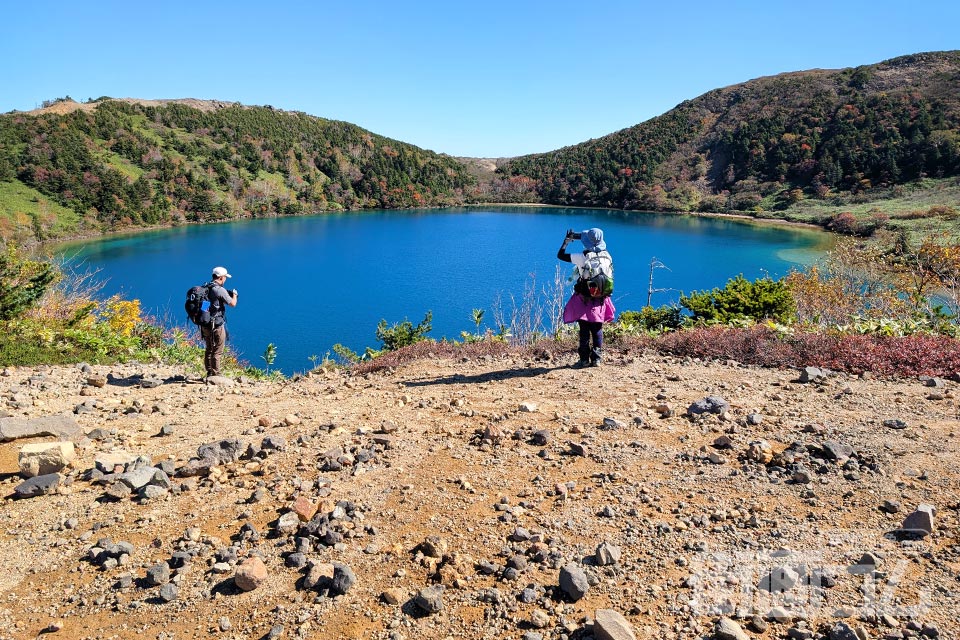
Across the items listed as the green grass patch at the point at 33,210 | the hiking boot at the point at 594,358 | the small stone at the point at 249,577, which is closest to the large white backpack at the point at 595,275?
the hiking boot at the point at 594,358

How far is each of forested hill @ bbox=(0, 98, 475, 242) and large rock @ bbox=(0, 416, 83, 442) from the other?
5091 centimetres

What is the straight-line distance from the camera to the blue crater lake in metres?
34.9

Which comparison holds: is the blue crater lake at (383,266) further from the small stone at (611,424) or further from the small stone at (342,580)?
the small stone at (342,580)

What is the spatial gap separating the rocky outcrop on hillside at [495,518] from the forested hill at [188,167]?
2081 inches

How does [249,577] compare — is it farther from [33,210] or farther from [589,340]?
[33,210]

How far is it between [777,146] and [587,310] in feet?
418

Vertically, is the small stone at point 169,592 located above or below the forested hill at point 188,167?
below

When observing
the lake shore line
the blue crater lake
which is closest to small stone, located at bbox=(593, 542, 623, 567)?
the blue crater lake

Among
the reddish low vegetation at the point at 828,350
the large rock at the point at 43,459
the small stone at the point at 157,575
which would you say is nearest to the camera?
the small stone at the point at 157,575

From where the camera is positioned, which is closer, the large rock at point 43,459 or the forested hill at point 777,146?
the large rock at point 43,459

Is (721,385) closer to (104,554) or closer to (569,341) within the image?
(569,341)

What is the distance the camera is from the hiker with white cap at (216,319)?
7949 mm

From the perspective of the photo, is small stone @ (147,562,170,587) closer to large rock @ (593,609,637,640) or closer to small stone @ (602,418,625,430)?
large rock @ (593,609,637,640)

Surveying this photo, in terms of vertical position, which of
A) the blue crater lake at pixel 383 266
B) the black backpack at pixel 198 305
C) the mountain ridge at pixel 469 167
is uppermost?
the mountain ridge at pixel 469 167
